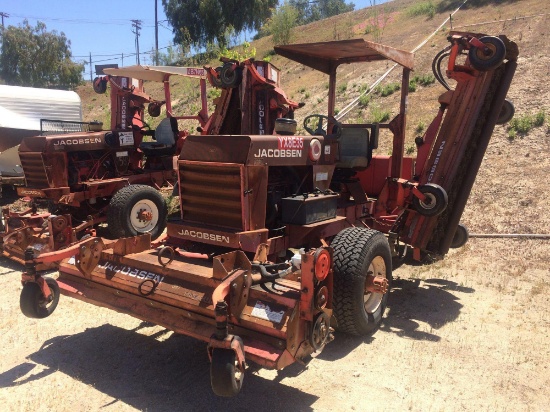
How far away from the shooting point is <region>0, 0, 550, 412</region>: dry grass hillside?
3826mm

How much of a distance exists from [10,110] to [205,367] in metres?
10.8

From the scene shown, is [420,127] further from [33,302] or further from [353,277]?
[33,302]

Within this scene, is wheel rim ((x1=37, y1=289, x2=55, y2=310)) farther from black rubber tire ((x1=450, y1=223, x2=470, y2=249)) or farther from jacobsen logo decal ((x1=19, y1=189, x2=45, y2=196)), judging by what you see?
black rubber tire ((x1=450, y1=223, x2=470, y2=249))

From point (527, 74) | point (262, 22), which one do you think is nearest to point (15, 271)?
point (527, 74)

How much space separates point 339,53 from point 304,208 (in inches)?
91.7

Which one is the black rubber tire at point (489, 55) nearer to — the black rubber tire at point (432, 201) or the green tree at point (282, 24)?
the black rubber tire at point (432, 201)

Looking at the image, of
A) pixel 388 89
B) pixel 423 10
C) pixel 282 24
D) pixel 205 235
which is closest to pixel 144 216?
pixel 205 235

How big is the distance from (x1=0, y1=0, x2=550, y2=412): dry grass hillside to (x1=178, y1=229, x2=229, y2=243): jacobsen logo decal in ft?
3.50

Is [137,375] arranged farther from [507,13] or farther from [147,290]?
[507,13]

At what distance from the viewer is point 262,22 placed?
Answer: 127ft

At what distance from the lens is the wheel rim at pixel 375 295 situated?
191 inches

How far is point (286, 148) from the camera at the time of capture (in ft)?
15.5

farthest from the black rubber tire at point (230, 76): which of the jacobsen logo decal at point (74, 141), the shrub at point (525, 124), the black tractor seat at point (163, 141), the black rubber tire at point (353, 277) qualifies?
the shrub at point (525, 124)

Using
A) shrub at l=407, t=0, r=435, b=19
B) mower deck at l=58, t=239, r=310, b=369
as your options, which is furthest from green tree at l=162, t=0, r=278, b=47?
mower deck at l=58, t=239, r=310, b=369
